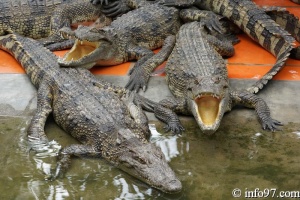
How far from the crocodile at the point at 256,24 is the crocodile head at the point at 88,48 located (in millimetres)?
959

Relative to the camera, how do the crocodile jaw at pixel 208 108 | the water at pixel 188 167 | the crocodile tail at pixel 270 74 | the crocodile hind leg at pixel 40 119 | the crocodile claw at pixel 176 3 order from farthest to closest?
Answer: the crocodile claw at pixel 176 3
the crocodile tail at pixel 270 74
the crocodile hind leg at pixel 40 119
the crocodile jaw at pixel 208 108
the water at pixel 188 167

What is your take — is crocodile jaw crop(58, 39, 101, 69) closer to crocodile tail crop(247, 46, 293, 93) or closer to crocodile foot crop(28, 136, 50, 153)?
crocodile foot crop(28, 136, 50, 153)

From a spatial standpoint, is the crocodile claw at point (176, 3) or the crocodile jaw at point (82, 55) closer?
the crocodile jaw at point (82, 55)

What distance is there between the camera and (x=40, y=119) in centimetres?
408

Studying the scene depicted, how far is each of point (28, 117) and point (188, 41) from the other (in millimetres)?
1559

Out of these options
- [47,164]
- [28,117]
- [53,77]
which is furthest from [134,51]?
[47,164]

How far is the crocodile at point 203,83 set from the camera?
3.72 metres

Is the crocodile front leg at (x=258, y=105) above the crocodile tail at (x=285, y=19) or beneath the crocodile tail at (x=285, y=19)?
beneath

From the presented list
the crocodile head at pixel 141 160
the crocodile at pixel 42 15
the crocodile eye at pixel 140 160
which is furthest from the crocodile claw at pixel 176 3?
the crocodile eye at pixel 140 160

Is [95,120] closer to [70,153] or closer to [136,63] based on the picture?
[70,153]

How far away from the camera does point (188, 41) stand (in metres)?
4.75

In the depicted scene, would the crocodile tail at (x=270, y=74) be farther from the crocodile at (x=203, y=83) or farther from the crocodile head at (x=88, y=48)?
the crocodile head at (x=88, y=48)

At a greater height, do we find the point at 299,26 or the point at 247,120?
the point at 299,26

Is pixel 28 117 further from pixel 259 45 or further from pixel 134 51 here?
pixel 259 45
